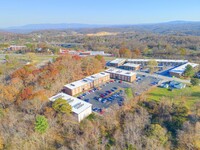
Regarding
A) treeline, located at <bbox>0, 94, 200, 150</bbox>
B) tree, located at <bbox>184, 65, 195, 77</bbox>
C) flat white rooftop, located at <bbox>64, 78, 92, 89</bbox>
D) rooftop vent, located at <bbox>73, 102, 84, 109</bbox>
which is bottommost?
treeline, located at <bbox>0, 94, 200, 150</bbox>

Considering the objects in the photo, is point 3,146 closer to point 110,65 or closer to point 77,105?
point 77,105

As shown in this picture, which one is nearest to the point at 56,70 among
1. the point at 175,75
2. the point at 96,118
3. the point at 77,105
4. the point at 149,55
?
the point at 77,105

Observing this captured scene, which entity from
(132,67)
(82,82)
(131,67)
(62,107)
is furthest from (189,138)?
(131,67)

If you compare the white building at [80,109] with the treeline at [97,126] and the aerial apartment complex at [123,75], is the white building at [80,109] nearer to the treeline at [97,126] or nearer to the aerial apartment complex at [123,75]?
the treeline at [97,126]

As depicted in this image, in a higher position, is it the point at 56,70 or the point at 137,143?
the point at 56,70

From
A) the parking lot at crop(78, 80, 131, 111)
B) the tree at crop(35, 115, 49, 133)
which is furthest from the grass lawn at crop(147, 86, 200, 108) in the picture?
the tree at crop(35, 115, 49, 133)

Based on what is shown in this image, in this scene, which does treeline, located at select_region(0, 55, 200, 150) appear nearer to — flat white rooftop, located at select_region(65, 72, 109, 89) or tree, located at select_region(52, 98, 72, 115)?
tree, located at select_region(52, 98, 72, 115)
